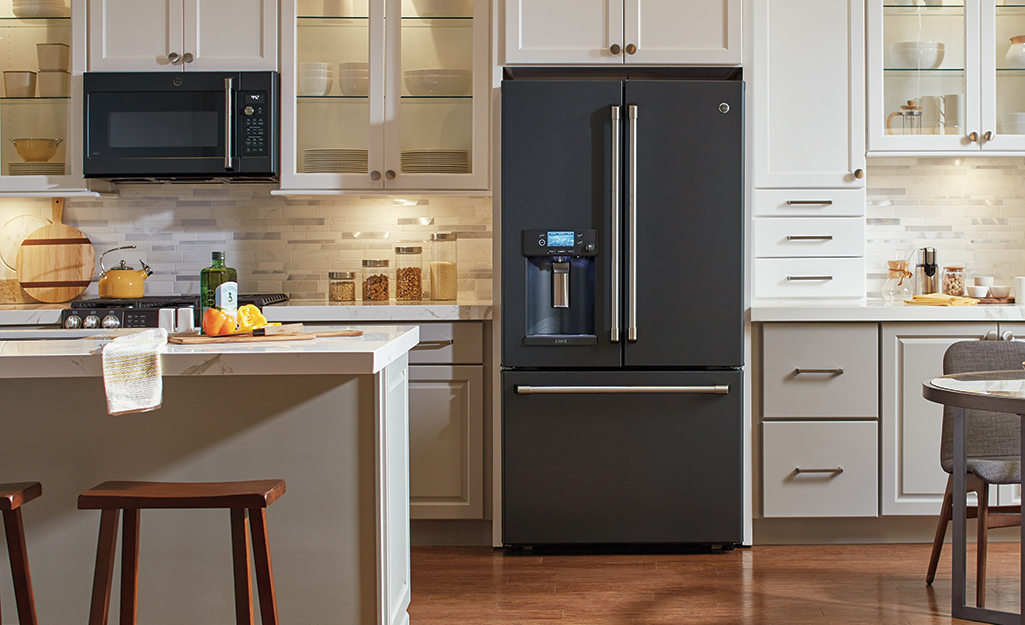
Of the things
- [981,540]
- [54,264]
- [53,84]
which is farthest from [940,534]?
[53,84]

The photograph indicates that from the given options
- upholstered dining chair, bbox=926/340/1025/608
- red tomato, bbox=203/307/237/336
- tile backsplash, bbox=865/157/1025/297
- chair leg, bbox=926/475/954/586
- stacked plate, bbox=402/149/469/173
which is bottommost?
chair leg, bbox=926/475/954/586

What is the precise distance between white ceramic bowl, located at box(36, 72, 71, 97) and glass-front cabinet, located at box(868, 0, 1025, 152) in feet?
10.5

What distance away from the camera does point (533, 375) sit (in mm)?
2779

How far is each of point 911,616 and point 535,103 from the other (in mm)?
1975

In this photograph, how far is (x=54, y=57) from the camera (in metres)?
3.17

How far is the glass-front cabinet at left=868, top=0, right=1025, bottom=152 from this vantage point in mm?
3088

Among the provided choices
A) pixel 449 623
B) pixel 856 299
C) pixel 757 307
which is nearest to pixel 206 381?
pixel 449 623

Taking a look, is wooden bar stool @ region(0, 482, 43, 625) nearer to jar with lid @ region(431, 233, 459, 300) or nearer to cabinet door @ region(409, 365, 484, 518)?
cabinet door @ region(409, 365, 484, 518)

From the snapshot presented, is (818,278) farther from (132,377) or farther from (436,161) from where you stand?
(132,377)

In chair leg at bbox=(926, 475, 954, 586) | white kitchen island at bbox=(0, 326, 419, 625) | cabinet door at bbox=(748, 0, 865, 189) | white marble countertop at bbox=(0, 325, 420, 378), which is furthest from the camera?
cabinet door at bbox=(748, 0, 865, 189)

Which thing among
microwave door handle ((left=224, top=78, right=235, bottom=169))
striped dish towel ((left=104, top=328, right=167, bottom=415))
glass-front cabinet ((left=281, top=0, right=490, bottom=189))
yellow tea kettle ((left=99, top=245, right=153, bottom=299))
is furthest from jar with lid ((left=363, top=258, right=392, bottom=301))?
striped dish towel ((left=104, top=328, right=167, bottom=415))

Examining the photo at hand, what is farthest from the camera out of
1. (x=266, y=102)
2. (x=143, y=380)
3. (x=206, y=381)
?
(x=266, y=102)

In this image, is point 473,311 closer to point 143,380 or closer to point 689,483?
point 689,483

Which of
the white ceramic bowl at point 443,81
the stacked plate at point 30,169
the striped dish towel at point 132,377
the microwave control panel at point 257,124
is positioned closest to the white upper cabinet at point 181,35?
the microwave control panel at point 257,124
